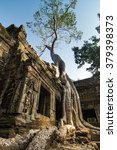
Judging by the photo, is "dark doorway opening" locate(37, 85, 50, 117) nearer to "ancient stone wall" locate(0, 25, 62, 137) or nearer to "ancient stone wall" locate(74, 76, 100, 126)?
"ancient stone wall" locate(0, 25, 62, 137)

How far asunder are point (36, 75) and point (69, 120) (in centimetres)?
261

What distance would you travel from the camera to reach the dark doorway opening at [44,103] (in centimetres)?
879

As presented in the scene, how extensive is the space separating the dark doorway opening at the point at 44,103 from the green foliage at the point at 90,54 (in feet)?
32.7

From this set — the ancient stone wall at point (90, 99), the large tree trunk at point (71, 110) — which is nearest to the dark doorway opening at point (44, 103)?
the large tree trunk at point (71, 110)

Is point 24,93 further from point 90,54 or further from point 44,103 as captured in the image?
point 90,54

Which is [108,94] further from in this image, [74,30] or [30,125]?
[74,30]

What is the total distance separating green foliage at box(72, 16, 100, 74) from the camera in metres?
18.3

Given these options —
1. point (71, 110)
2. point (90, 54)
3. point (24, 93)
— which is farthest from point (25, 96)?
point (90, 54)

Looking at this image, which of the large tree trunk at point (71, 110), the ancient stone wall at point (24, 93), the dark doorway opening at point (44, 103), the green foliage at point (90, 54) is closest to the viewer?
the ancient stone wall at point (24, 93)

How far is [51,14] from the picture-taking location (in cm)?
1421

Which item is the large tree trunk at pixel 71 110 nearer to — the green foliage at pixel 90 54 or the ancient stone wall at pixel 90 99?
the ancient stone wall at pixel 90 99

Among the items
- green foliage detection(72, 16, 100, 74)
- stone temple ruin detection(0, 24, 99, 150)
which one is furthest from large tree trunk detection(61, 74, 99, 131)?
green foliage detection(72, 16, 100, 74)

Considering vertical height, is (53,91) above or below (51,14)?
below

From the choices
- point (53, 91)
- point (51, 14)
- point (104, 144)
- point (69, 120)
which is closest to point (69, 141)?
point (104, 144)
